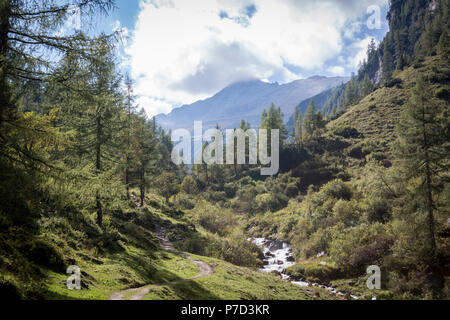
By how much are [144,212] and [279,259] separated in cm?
1886

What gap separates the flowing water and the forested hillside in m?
0.59

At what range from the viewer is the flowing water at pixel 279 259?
73.6 feet

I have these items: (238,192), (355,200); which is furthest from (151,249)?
(238,192)

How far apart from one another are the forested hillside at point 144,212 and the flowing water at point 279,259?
59cm

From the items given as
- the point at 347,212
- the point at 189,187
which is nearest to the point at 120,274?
the point at 347,212

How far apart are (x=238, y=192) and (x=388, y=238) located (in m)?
40.5

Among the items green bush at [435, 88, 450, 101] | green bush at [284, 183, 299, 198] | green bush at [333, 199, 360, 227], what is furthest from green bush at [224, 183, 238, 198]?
green bush at [435, 88, 450, 101]

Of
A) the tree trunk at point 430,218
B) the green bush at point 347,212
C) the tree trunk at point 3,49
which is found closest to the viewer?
the tree trunk at point 3,49

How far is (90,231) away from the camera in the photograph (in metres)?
17.1

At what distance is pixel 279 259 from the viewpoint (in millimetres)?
30844

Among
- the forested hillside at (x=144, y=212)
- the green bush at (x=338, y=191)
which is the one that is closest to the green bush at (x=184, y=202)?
the forested hillside at (x=144, y=212)

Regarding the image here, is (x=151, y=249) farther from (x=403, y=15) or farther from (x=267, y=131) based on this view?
(x=403, y=15)

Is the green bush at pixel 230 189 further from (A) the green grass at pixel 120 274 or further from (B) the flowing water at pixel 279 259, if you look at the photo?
(A) the green grass at pixel 120 274
